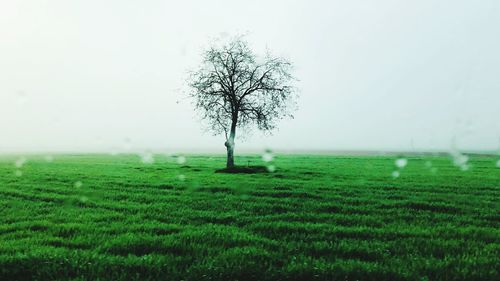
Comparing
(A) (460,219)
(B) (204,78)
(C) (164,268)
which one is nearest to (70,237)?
(C) (164,268)

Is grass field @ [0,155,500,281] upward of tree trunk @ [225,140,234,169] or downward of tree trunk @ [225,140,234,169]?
downward

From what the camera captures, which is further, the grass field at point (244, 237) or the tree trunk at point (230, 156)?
the tree trunk at point (230, 156)

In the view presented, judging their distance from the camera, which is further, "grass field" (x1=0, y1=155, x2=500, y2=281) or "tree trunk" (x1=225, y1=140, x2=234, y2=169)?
"tree trunk" (x1=225, y1=140, x2=234, y2=169)

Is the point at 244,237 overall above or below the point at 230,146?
below

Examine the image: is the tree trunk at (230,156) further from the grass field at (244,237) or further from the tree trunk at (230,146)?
the grass field at (244,237)

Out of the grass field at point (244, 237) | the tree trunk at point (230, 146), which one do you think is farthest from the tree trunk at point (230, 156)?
the grass field at point (244, 237)

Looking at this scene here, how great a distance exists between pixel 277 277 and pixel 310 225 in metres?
3.45

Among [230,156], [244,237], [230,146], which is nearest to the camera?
[244,237]

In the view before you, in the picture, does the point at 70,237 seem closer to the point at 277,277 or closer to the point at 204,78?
the point at 277,277

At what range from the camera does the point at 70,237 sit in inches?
308

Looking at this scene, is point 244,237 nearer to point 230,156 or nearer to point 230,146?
point 230,156

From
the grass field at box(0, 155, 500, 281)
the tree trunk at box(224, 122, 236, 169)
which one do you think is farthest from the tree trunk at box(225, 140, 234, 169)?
the grass field at box(0, 155, 500, 281)

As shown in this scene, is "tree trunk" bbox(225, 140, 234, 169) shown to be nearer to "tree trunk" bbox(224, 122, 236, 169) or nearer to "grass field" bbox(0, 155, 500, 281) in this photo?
"tree trunk" bbox(224, 122, 236, 169)

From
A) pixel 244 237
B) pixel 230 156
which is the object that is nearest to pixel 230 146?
pixel 230 156
